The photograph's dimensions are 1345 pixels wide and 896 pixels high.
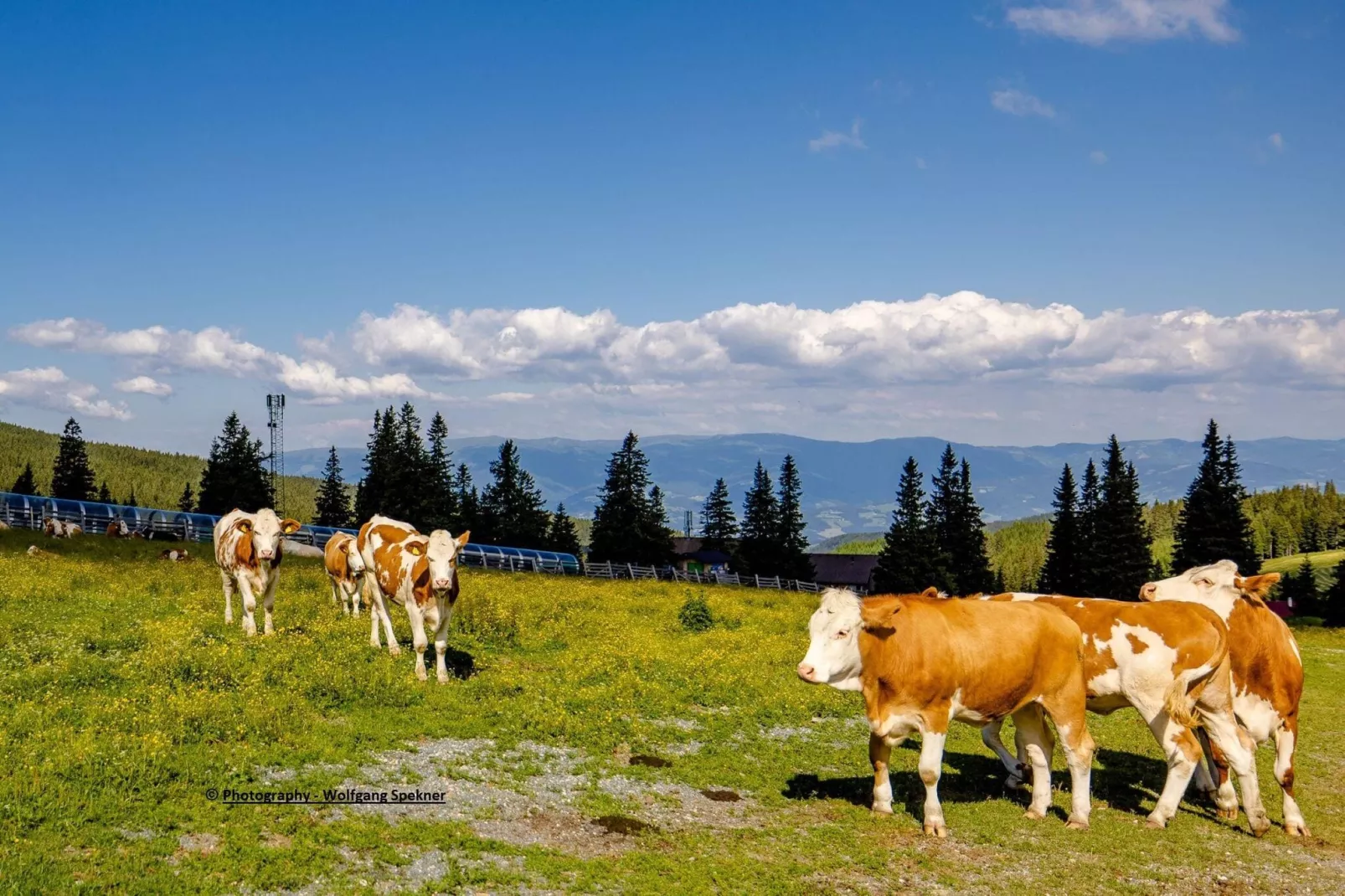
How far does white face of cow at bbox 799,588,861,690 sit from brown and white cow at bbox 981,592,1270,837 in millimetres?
4134

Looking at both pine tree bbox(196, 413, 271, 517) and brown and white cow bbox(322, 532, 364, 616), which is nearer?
brown and white cow bbox(322, 532, 364, 616)

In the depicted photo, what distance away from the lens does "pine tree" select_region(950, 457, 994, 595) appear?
86250mm

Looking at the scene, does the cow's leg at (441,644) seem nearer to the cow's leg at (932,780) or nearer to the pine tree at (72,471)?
the cow's leg at (932,780)

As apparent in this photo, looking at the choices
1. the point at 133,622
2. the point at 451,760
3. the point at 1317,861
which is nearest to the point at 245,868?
the point at 451,760

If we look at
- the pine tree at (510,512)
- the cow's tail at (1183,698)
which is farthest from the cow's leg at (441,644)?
the pine tree at (510,512)

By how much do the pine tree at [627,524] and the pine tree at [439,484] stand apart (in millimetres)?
15529

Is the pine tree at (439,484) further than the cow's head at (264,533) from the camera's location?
Yes

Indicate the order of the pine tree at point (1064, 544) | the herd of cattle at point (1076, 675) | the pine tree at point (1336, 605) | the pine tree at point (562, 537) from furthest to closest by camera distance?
the pine tree at point (562, 537)
the pine tree at point (1064, 544)
the pine tree at point (1336, 605)
the herd of cattle at point (1076, 675)

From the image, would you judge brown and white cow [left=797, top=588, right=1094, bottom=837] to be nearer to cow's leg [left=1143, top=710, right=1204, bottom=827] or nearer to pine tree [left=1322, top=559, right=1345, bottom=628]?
cow's leg [left=1143, top=710, right=1204, bottom=827]

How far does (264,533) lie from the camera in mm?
20516

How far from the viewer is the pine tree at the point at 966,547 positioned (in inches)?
3396

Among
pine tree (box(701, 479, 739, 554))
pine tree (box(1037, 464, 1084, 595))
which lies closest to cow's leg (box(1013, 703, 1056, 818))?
pine tree (box(1037, 464, 1084, 595))

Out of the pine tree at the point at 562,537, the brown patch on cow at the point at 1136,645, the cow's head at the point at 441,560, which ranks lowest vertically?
the pine tree at the point at 562,537

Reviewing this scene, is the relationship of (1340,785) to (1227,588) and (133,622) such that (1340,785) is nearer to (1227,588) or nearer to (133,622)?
(1227,588)
